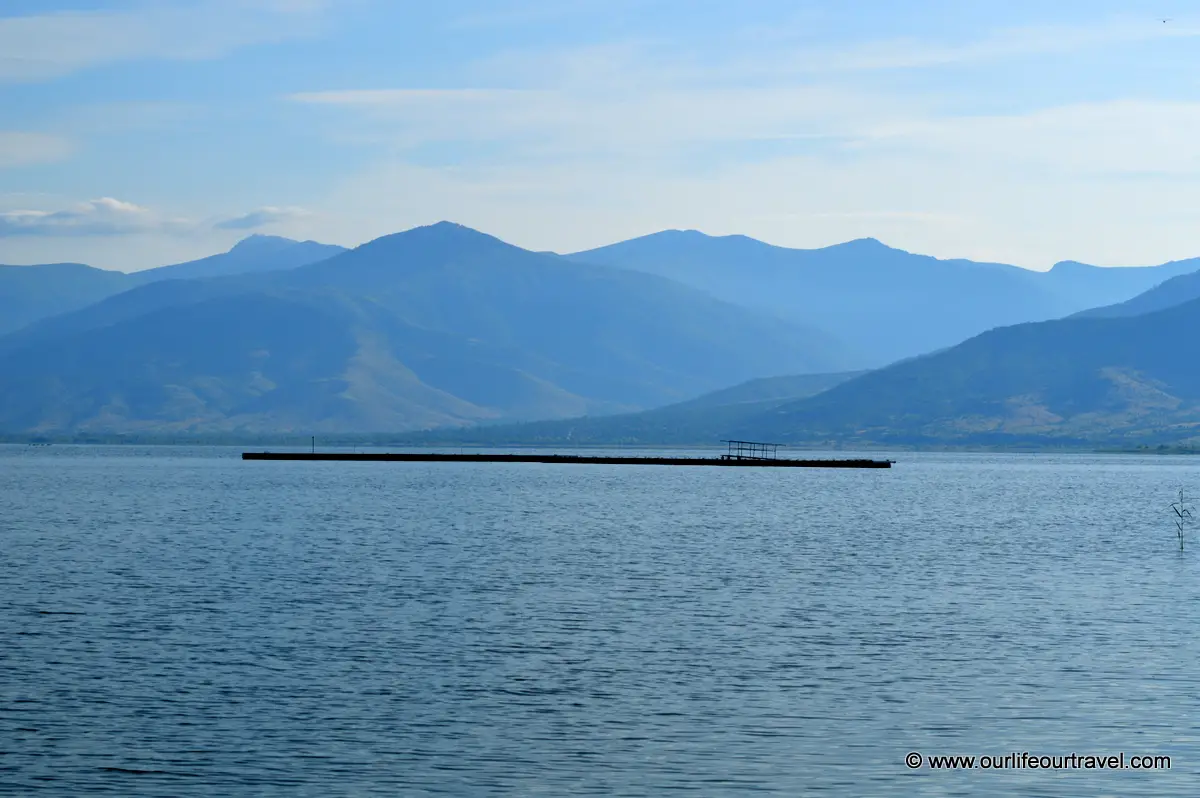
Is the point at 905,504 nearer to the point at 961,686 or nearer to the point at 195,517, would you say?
the point at 195,517

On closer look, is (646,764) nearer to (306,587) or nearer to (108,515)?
(306,587)

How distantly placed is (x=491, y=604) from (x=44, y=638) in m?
18.9

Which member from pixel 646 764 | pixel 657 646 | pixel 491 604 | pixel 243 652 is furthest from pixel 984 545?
pixel 646 764

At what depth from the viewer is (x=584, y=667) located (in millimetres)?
49781

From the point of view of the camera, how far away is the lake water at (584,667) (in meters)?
36.5

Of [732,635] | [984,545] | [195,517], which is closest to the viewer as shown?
[732,635]

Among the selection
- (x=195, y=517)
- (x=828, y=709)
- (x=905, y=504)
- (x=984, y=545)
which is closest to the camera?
(x=828, y=709)

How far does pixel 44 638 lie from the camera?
55.0 m

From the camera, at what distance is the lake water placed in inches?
1437

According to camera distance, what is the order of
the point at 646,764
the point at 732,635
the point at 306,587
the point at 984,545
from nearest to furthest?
the point at 646,764, the point at 732,635, the point at 306,587, the point at 984,545

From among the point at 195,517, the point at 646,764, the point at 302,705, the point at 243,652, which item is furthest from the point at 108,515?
the point at 646,764

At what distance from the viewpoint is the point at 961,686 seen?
46844mm

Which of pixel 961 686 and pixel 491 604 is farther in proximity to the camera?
pixel 491 604

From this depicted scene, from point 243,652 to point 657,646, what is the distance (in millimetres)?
13888
